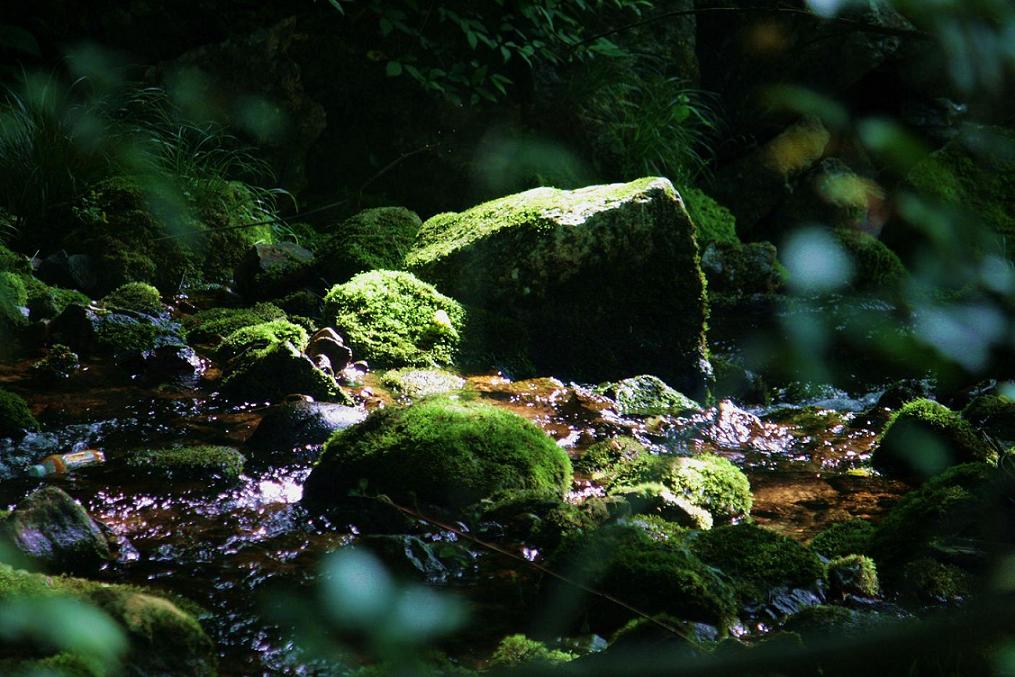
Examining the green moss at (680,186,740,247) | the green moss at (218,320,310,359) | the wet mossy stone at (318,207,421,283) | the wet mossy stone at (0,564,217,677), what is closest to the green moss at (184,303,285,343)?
the green moss at (218,320,310,359)

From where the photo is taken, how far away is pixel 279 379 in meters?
5.00

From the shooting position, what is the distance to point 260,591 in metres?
2.91

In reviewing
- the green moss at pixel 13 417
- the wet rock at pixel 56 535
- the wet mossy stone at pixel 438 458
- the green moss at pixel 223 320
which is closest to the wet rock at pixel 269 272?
the green moss at pixel 223 320

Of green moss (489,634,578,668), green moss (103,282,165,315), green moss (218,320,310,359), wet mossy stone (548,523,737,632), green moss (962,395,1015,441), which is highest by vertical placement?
green moss (489,634,578,668)

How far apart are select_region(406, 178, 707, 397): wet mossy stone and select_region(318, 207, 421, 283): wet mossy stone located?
90 cm

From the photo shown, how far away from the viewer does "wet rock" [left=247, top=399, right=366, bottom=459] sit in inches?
167

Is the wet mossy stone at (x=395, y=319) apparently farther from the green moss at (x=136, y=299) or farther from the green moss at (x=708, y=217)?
the green moss at (x=708, y=217)

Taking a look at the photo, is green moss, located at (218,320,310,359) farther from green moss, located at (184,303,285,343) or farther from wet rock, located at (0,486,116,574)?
wet rock, located at (0,486,116,574)

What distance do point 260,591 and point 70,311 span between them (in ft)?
10.7

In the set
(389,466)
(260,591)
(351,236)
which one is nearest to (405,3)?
(351,236)

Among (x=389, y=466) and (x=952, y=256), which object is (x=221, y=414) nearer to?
(x=389, y=466)

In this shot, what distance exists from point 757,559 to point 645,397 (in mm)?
2551

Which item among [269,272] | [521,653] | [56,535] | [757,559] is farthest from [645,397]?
[56,535]

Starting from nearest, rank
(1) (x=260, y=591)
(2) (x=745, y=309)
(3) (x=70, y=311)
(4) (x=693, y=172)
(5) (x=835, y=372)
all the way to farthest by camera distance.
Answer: (5) (x=835, y=372) → (1) (x=260, y=591) → (3) (x=70, y=311) → (2) (x=745, y=309) → (4) (x=693, y=172)
